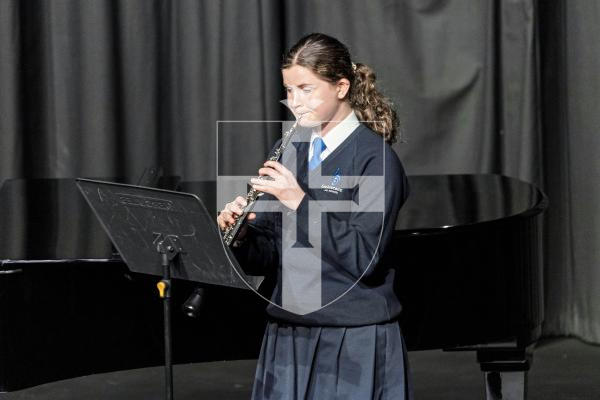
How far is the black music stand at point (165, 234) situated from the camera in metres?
2.05

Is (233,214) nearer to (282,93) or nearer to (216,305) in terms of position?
(216,305)

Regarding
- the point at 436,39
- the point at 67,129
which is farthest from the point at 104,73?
the point at 436,39

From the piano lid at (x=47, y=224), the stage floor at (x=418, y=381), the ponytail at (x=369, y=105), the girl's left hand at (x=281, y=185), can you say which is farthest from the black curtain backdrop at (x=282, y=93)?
the girl's left hand at (x=281, y=185)

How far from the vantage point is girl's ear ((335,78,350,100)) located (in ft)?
7.25

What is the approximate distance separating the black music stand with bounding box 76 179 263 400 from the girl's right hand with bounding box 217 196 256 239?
50 mm

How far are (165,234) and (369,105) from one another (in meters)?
0.47

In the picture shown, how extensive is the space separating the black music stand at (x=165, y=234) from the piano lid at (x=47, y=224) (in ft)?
2.62

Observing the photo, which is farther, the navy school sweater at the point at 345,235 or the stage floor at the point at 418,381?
the stage floor at the point at 418,381

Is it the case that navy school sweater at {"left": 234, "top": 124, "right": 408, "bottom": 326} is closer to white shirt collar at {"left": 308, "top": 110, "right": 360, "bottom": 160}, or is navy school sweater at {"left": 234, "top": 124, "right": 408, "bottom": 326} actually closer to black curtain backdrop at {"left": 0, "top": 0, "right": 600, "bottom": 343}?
white shirt collar at {"left": 308, "top": 110, "right": 360, "bottom": 160}

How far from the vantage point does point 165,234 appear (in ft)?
6.98

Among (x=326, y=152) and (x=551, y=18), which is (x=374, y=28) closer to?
(x=551, y=18)

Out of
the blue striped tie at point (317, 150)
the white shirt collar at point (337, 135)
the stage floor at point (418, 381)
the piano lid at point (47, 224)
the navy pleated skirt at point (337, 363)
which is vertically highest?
the white shirt collar at point (337, 135)

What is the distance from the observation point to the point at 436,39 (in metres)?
4.83

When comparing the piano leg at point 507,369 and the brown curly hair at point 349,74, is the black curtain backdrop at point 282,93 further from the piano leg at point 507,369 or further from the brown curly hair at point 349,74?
the brown curly hair at point 349,74
